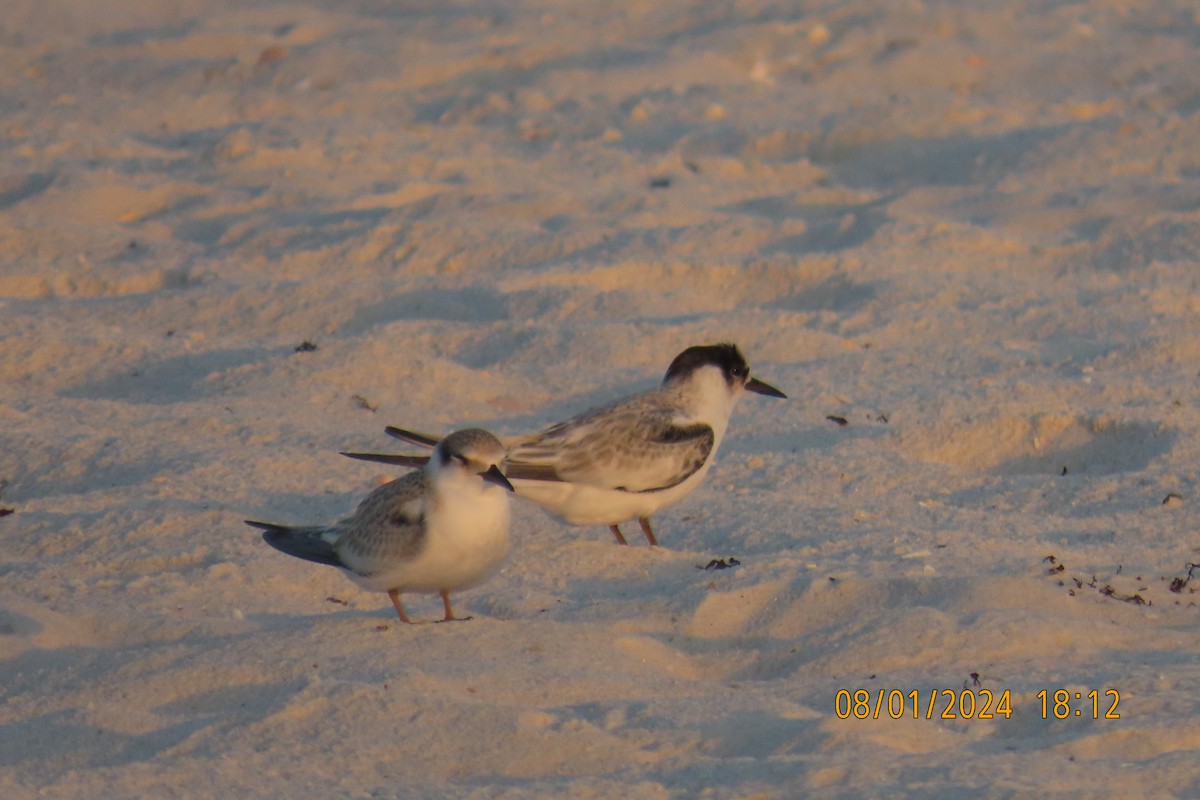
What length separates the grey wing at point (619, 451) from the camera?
495 centimetres

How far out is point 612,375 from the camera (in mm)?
6371

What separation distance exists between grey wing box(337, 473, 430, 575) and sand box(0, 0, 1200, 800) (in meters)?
0.17

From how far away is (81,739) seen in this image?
344 centimetres

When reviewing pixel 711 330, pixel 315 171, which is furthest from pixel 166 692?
pixel 315 171

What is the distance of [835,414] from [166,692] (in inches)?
115

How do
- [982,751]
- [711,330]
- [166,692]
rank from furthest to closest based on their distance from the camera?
[711,330], [166,692], [982,751]

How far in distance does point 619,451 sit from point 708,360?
0.52 m

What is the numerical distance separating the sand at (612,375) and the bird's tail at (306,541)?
176 millimetres

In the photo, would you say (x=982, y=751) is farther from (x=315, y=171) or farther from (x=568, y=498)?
(x=315, y=171)

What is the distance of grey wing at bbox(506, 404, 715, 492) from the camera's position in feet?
16.2

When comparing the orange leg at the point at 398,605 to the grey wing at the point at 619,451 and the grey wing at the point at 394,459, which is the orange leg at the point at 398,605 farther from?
the grey wing at the point at 619,451
